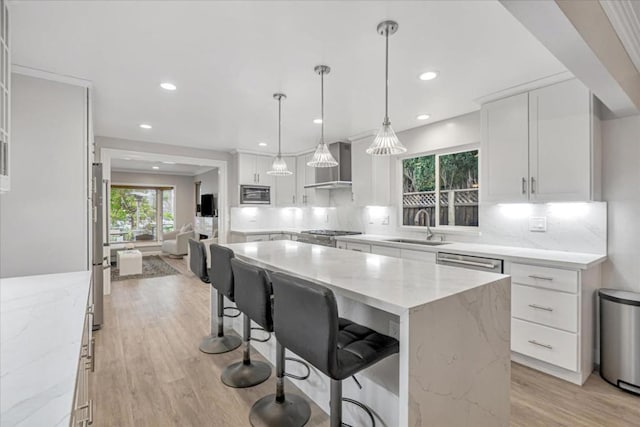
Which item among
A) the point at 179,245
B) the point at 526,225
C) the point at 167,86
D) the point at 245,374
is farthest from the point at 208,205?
the point at 526,225

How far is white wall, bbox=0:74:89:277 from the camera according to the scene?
7.78 feet

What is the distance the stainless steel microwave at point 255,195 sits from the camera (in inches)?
223

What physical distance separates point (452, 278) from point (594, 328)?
6.20 ft

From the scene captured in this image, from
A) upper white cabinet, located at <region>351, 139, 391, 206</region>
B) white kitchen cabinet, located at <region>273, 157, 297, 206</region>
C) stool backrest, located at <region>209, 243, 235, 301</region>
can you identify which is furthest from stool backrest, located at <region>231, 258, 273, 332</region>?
white kitchen cabinet, located at <region>273, 157, 297, 206</region>

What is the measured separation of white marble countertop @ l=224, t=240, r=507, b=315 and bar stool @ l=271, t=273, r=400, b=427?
0.20 metres

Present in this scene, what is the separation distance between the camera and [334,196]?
561cm

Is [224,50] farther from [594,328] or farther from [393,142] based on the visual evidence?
[594,328]

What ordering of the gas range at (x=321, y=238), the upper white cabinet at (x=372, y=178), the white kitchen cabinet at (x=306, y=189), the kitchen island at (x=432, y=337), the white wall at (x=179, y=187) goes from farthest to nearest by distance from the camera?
the white wall at (x=179, y=187), the white kitchen cabinet at (x=306, y=189), the gas range at (x=321, y=238), the upper white cabinet at (x=372, y=178), the kitchen island at (x=432, y=337)

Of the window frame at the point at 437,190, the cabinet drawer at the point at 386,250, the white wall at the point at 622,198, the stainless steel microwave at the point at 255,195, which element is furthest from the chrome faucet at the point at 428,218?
the stainless steel microwave at the point at 255,195

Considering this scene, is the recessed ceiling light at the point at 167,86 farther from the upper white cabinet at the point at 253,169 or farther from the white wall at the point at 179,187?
the white wall at the point at 179,187

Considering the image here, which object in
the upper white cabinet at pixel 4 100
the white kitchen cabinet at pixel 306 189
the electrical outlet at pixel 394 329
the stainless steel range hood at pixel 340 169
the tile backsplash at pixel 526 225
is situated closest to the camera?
the upper white cabinet at pixel 4 100

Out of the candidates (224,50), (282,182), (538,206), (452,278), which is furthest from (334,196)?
(452,278)

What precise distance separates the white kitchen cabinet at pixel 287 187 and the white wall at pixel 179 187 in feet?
16.7

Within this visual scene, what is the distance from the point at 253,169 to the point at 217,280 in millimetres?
3600
